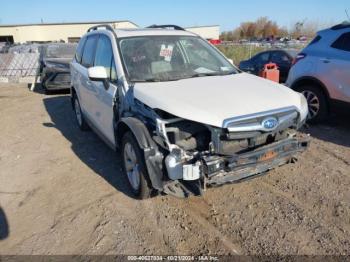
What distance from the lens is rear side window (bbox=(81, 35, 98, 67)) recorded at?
18.3 feet

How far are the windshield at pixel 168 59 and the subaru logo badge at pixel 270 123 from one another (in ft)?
4.35

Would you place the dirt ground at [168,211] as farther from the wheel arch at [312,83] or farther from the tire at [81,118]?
the tire at [81,118]

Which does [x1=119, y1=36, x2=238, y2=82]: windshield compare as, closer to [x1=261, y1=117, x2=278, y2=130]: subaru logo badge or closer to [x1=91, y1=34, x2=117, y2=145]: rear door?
[x1=91, y1=34, x2=117, y2=145]: rear door

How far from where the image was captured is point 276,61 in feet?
44.0

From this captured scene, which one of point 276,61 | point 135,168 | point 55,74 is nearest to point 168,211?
point 135,168

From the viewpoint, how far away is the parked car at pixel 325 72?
19.6ft

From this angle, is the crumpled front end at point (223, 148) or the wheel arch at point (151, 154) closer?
the crumpled front end at point (223, 148)

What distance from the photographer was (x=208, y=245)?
3.30 metres

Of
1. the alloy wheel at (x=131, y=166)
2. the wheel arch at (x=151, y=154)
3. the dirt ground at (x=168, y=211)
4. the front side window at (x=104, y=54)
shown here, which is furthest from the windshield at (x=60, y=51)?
the wheel arch at (x=151, y=154)

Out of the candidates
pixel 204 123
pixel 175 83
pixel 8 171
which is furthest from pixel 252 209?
pixel 8 171

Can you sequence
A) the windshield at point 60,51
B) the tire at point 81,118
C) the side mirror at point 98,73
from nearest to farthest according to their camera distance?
the side mirror at point 98,73
the tire at point 81,118
the windshield at point 60,51

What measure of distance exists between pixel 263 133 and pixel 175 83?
123 centimetres

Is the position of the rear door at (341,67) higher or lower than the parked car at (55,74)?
higher

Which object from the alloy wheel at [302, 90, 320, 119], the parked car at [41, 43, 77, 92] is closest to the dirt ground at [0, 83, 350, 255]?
the alloy wheel at [302, 90, 320, 119]
